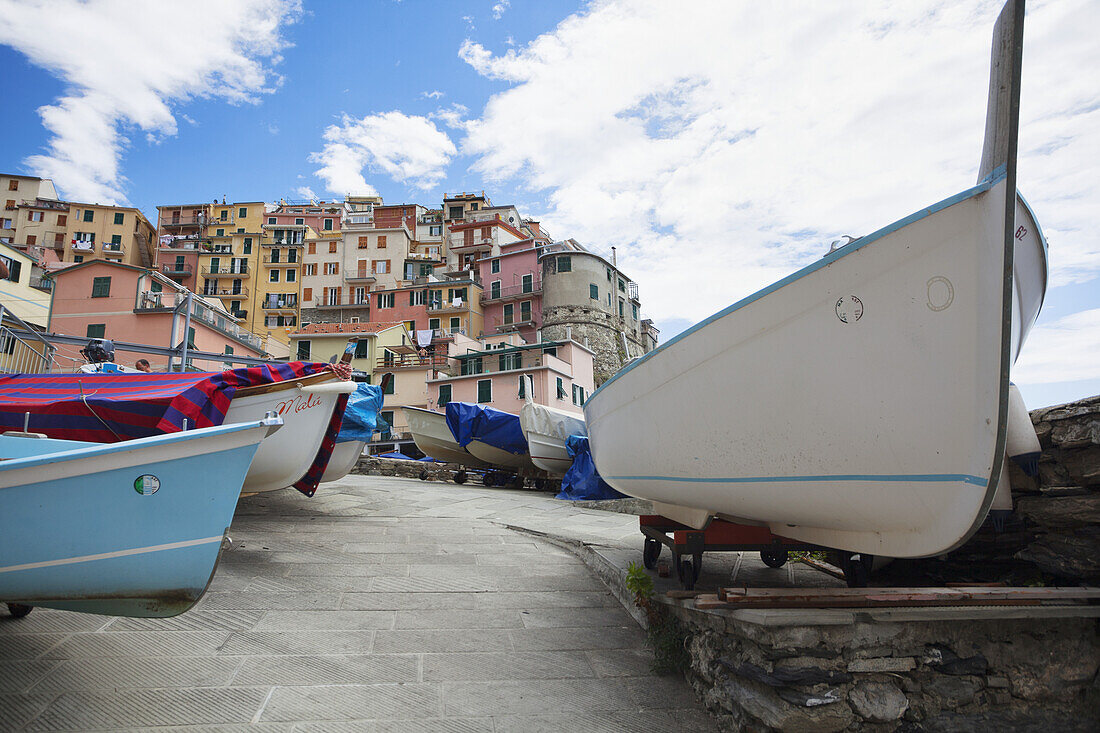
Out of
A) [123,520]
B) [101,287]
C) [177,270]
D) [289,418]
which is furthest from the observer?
[177,270]

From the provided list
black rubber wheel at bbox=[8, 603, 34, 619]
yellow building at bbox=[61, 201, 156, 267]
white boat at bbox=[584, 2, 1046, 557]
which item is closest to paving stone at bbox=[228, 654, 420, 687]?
black rubber wheel at bbox=[8, 603, 34, 619]

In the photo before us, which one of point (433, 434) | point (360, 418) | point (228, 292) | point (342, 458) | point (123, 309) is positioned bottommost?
point (342, 458)

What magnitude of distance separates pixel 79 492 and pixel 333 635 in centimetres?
165

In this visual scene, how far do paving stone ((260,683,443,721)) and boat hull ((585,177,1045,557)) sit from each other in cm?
182

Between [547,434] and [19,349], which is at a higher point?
[19,349]

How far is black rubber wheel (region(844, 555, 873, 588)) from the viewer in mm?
3512

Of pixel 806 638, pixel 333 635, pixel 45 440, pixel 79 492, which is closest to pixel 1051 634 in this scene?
pixel 806 638

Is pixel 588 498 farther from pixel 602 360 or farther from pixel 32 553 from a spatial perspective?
pixel 602 360

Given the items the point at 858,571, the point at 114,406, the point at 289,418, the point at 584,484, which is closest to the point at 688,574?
the point at 858,571

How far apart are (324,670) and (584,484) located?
9.21 metres

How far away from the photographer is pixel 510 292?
136 feet

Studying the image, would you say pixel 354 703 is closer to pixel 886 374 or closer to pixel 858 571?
pixel 886 374

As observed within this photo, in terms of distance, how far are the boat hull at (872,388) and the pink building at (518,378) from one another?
69.1 ft

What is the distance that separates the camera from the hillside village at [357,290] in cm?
2538
